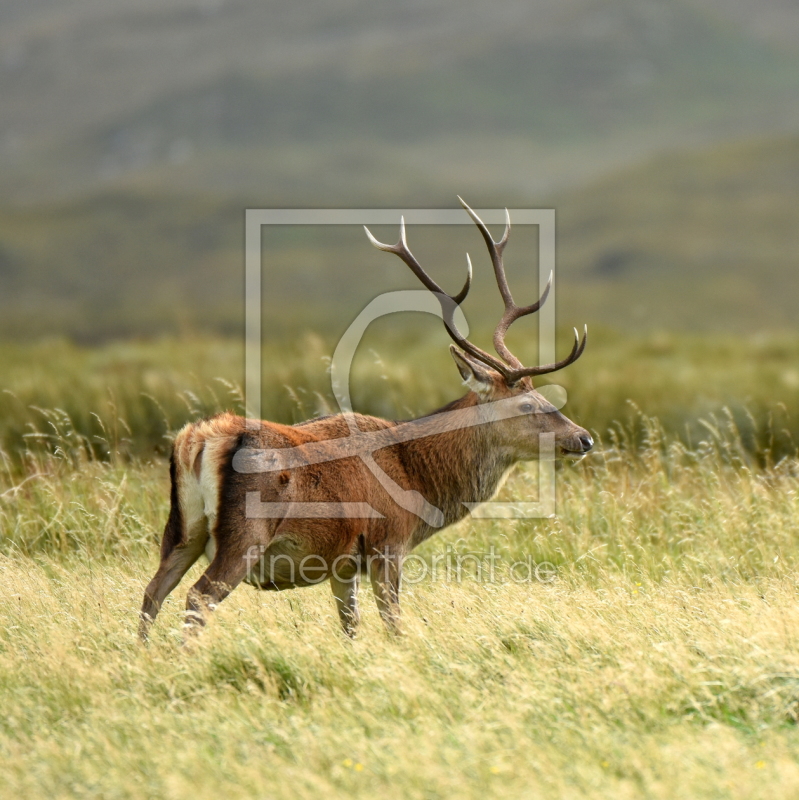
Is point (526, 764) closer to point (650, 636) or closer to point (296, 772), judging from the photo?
point (296, 772)

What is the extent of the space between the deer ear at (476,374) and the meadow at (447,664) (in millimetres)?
1094

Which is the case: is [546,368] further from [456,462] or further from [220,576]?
[220,576]

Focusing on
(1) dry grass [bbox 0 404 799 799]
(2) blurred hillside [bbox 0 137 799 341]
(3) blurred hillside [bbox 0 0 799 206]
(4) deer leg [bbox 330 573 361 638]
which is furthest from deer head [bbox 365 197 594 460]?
(3) blurred hillside [bbox 0 0 799 206]

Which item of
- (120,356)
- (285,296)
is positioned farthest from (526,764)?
(285,296)

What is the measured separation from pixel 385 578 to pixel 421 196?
96.0 meters

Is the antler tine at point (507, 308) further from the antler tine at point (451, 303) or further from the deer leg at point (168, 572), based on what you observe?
the deer leg at point (168, 572)

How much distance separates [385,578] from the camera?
Result: 19.7 feet

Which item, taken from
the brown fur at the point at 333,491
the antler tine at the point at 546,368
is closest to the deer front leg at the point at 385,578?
the brown fur at the point at 333,491

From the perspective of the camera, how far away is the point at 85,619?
18.6 feet

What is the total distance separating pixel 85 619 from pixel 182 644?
63 cm

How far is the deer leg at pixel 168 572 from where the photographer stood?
552cm

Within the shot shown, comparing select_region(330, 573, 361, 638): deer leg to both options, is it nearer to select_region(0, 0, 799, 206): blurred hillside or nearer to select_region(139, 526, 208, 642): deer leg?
select_region(139, 526, 208, 642): deer leg

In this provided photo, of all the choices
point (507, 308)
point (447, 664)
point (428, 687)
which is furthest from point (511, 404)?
point (428, 687)

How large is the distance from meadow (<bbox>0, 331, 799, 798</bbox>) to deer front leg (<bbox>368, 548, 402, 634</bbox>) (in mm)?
108
